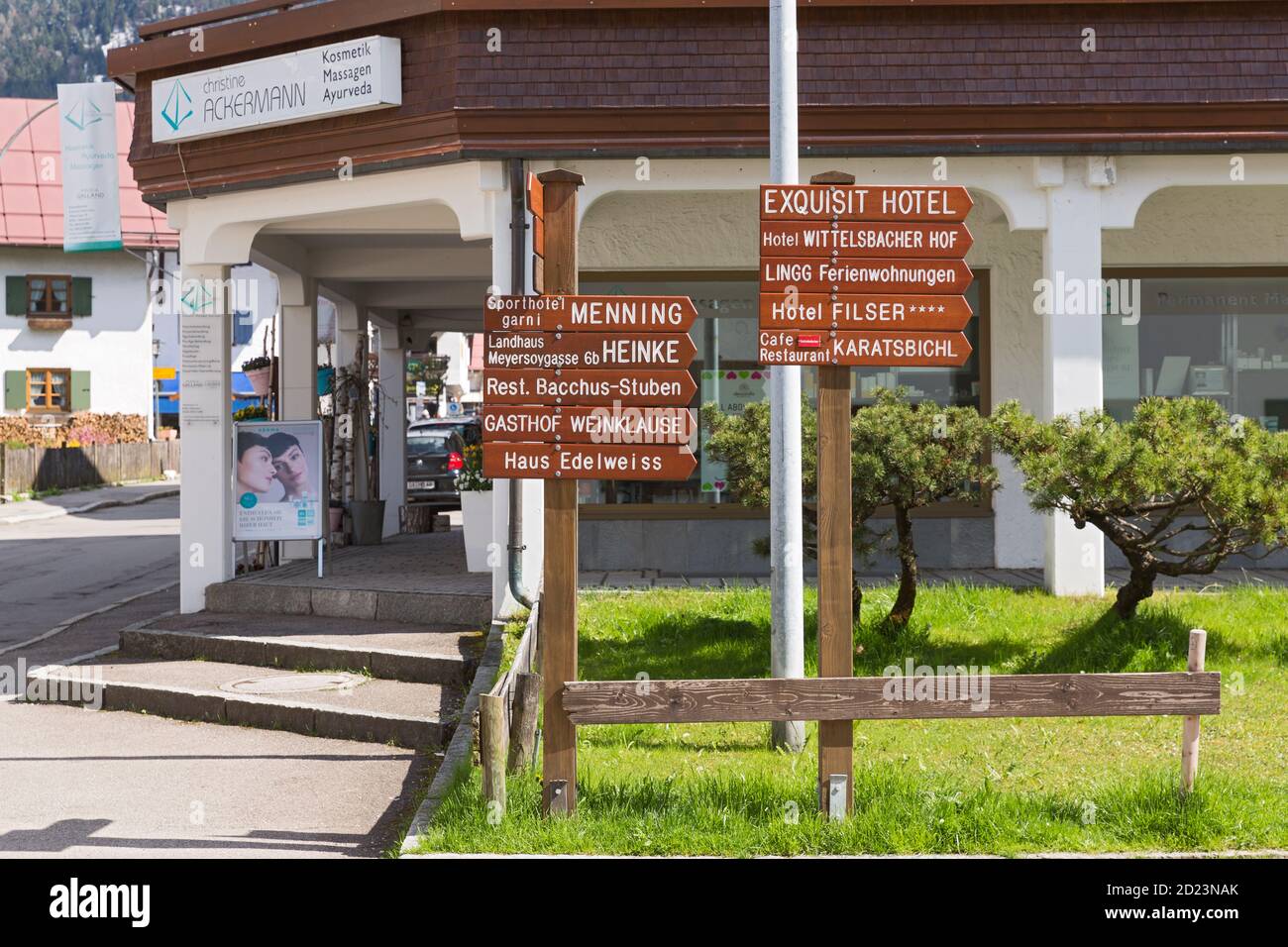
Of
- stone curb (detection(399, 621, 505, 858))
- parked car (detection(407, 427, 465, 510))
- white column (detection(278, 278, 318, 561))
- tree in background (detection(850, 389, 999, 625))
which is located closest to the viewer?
stone curb (detection(399, 621, 505, 858))

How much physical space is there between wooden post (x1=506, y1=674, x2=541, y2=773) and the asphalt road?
25.7 feet

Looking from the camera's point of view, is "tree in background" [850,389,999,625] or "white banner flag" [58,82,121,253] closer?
"tree in background" [850,389,999,625]

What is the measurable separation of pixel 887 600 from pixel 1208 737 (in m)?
3.48

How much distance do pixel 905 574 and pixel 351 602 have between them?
497 cm

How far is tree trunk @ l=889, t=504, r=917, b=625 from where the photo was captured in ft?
32.8

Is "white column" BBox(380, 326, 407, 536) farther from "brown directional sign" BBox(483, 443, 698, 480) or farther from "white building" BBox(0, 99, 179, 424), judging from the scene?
"white building" BBox(0, 99, 179, 424)

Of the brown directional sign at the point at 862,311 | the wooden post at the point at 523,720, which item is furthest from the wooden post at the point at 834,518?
the wooden post at the point at 523,720

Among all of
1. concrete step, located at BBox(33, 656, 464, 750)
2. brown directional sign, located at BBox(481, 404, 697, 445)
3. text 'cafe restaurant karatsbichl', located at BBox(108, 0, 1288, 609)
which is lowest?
concrete step, located at BBox(33, 656, 464, 750)

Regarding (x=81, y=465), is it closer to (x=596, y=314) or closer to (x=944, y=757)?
(x=944, y=757)

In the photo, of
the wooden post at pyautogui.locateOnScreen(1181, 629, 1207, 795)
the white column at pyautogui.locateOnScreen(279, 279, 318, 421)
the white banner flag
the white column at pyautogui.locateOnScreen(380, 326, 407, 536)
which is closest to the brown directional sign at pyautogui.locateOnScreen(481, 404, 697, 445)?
the wooden post at pyautogui.locateOnScreen(1181, 629, 1207, 795)

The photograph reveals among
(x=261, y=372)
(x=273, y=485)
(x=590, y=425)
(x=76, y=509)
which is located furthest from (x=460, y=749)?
(x=76, y=509)

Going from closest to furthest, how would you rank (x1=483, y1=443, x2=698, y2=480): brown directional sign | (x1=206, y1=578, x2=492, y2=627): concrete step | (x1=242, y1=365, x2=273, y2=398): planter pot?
(x1=483, y1=443, x2=698, y2=480): brown directional sign
(x1=206, y1=578, x2=492, y2=627): concrete step
(x1=242, y1=365, x2=273, y2=398): planter pot

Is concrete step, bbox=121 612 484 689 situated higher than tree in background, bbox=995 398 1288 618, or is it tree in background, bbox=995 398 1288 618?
tree in background, bbox=995 398 1288 618

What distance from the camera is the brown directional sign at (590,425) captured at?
658 cm
